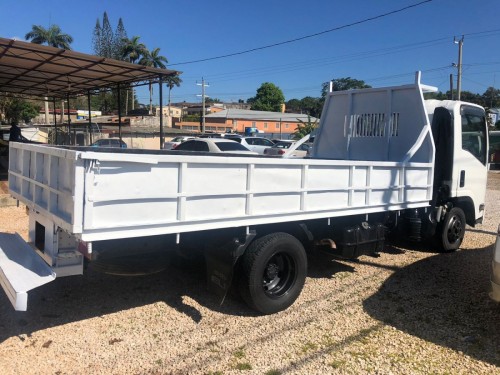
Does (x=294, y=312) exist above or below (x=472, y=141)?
below

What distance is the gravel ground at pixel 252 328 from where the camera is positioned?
3688 mm

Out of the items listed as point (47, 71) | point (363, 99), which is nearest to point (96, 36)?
point (47, 71)

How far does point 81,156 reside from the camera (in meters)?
3.20

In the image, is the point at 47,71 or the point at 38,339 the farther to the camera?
the point at 47,71

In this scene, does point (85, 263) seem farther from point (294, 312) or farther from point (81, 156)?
point (294, 312)

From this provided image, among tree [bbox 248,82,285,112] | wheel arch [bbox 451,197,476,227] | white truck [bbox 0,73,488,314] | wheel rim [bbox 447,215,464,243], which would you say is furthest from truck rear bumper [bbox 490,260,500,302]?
tree [bbox 248,82,285,112]

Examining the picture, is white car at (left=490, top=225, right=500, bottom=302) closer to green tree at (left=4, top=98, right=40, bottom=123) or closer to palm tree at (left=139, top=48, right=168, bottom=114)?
green tree at (left=4, top=98, right=40, bottom=123)

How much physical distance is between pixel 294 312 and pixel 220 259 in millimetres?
1115

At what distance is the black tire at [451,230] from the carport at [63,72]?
926 cm

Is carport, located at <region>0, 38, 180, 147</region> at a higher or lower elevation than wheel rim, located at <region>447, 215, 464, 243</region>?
higher

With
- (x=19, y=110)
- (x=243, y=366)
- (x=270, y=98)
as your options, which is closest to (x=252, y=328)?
(x=243, y=366)

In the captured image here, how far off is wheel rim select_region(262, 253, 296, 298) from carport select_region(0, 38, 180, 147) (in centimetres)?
896

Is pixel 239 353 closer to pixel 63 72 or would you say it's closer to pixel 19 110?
pixel 63 72

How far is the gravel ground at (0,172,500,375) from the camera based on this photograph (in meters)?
3.69
